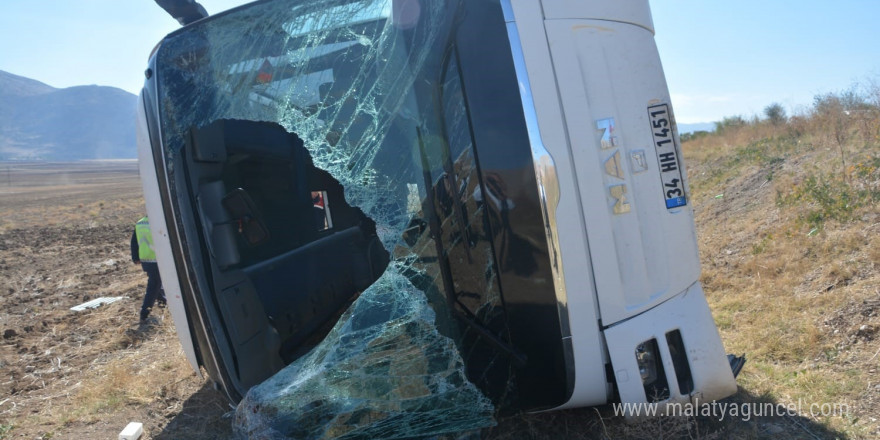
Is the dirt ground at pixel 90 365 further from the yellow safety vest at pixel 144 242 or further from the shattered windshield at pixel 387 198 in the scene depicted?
the shattered windshield at pixel 387 198

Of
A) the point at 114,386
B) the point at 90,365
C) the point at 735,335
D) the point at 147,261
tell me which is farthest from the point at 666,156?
the point at 147,261

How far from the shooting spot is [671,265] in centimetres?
229

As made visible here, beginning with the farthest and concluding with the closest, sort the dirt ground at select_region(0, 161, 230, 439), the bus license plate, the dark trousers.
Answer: the dark trousers < the dirt ground at select_region(0, 161, 230, 439) < the bus license plate

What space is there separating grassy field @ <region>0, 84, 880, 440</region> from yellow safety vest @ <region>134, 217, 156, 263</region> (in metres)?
0.65

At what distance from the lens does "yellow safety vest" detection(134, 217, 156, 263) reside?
534 centimetres

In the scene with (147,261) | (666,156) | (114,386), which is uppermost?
(147,261)

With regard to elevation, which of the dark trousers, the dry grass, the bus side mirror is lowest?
the dry grass

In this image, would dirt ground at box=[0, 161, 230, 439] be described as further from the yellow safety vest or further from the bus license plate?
the bus license plate

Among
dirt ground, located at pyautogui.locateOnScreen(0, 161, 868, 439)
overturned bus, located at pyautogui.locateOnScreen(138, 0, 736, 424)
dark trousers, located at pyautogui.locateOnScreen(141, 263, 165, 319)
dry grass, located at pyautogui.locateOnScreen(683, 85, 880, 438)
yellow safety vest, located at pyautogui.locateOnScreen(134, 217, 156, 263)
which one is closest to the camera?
overturned bus, located at pyautogui.locateOnScreen(138, 0, 736, 424)

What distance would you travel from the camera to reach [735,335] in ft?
12.5

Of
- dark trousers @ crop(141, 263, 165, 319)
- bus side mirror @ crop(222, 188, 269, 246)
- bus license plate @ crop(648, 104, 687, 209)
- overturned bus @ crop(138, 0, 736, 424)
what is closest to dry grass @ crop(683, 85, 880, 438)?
overturned bus @ crop(138, 0, 736, 424)

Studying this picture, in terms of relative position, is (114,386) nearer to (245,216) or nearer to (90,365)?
(90,365)

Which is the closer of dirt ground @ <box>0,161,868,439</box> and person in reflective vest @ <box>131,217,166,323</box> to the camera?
dirt ground @ <box>0,161,868,439</box>

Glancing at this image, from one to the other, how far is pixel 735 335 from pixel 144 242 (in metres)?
5.25
